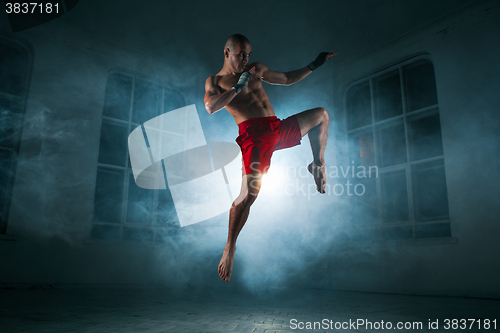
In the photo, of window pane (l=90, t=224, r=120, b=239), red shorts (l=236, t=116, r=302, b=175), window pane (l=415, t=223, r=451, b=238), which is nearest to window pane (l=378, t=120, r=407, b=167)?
window pane (l=415, t=223, r=451, b=238)

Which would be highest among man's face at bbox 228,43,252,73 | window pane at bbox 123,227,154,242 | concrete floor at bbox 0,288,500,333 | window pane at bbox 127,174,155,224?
man's face at bbox 228,43,252,73

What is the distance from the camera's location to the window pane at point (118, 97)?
4.39 m

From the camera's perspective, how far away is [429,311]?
2498 millimetres

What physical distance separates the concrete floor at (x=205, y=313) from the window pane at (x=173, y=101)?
261 cm

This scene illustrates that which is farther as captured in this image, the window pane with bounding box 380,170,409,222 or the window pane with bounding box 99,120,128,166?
the window pane with bounding box 99,120,128,166

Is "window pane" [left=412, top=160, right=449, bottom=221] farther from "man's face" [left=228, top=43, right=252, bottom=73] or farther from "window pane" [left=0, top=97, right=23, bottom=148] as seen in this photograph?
"window pane" [left=0, top=97, right=23, bottom=148]

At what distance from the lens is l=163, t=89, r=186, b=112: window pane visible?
4.90m

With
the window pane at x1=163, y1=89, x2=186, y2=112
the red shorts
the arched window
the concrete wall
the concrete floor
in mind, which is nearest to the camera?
the concrete floor

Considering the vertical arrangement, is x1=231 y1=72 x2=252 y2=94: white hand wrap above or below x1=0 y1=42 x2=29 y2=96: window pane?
below

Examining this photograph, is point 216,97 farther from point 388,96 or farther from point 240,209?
point 388,96

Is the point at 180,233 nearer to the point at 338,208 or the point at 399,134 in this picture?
the point at 338,208

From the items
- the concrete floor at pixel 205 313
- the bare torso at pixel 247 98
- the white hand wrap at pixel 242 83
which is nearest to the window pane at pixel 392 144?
the concrete floor at pixel 205 313

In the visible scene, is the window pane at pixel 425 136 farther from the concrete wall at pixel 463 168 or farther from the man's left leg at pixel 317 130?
the man's left leg at pixel 317 130

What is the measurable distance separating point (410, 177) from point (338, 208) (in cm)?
98
